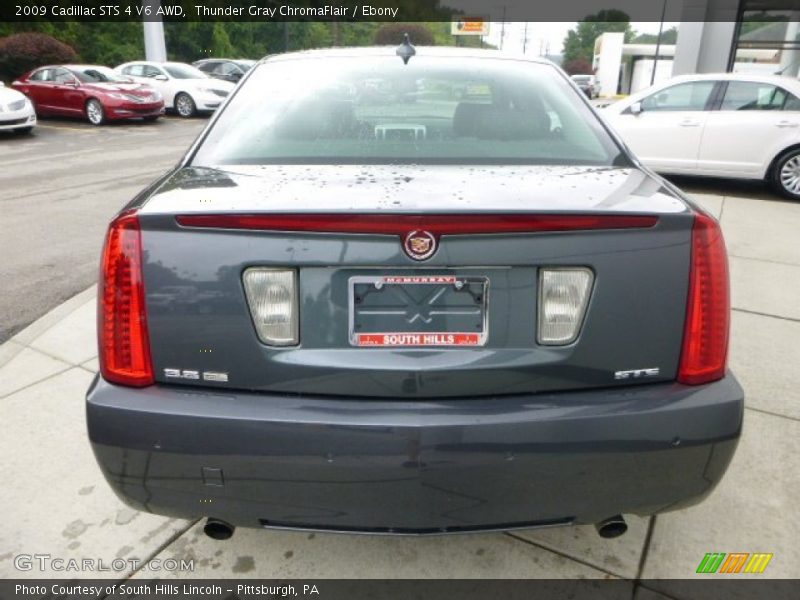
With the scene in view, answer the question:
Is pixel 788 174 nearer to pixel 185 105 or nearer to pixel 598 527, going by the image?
pixel 598 527

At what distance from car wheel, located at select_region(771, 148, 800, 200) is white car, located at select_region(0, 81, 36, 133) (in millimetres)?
13727

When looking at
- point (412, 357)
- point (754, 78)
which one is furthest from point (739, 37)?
point (412, 357)

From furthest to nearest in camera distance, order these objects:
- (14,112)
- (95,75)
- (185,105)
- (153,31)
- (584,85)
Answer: (153,31) → (185,105) → (95,75) → (14,112) → (584,85)

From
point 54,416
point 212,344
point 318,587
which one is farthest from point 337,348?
point 54,416

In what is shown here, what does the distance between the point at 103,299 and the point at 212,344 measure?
333 millimetres

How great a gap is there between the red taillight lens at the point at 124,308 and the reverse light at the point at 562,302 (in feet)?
3.34

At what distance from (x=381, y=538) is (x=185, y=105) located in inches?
744

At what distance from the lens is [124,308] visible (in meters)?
1.73

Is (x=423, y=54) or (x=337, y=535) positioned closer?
(x=337, y=535)

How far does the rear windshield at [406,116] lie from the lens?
221cm

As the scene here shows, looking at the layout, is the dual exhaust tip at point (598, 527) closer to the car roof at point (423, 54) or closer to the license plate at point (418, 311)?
the license plate at point (418, 311)

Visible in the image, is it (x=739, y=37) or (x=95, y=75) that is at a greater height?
(x=739, y=37)

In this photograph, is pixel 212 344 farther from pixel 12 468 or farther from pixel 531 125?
pixel 12 468

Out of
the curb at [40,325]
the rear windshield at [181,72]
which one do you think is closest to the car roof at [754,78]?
the curb at [40,325]
